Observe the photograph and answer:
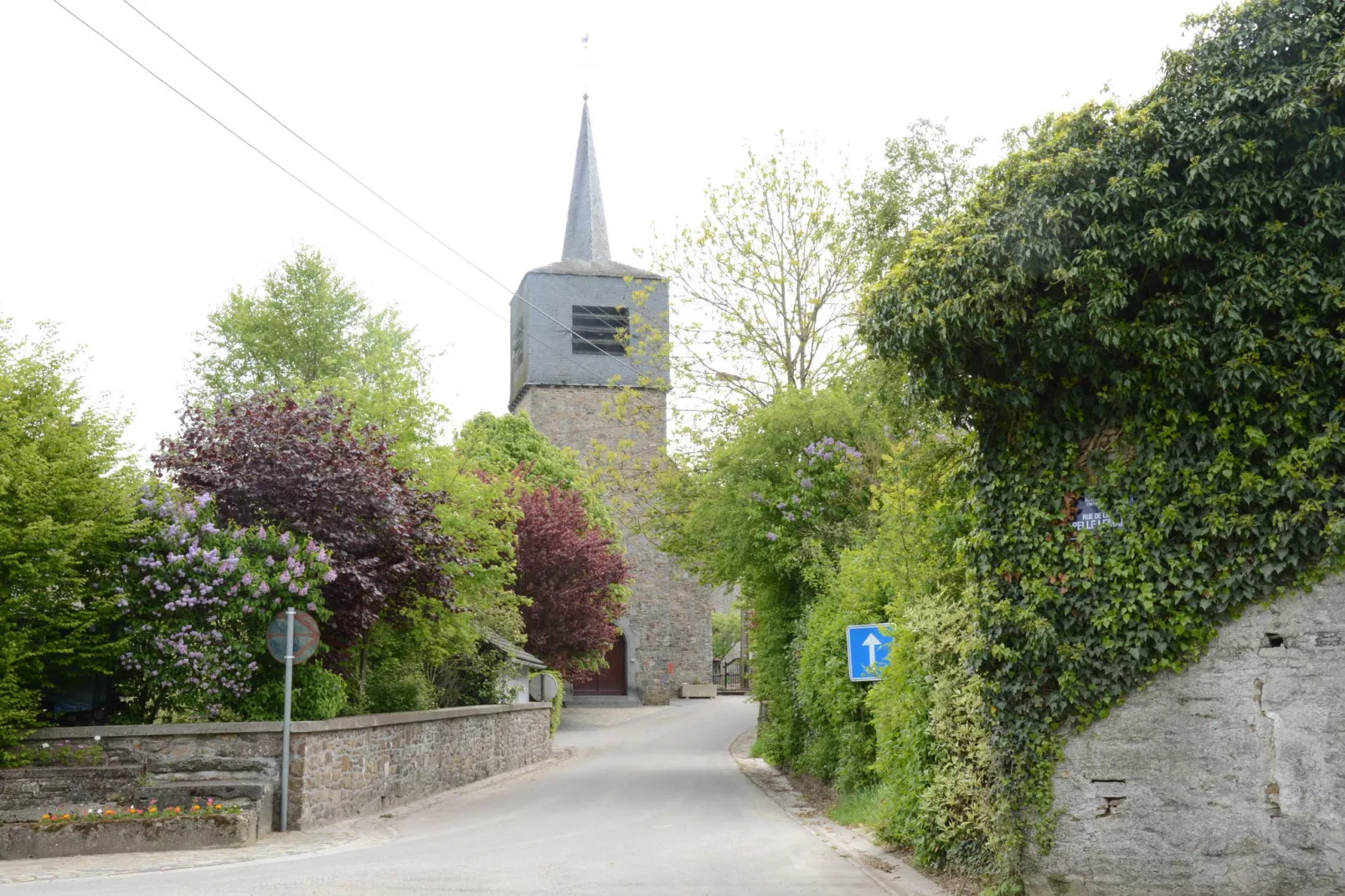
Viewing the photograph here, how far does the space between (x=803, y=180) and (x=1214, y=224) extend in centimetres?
1725

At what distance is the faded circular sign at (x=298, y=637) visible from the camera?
1301 cm

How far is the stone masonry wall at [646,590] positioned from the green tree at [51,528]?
33262 millimetres

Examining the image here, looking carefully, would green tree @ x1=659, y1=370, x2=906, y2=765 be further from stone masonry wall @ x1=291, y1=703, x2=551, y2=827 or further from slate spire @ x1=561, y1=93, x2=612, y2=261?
slate spire @ x1=561, y1=93, x2=612, y2=261

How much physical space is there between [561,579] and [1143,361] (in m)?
26.0

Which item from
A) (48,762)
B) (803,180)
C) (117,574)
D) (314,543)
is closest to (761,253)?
(803,180)

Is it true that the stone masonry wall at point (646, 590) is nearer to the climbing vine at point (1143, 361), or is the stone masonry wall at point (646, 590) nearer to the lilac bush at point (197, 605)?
the lilac bush at point (197, 605)

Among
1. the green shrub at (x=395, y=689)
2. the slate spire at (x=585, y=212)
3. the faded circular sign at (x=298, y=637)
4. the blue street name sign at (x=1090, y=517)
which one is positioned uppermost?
the slate spire at (x=585, y=212)

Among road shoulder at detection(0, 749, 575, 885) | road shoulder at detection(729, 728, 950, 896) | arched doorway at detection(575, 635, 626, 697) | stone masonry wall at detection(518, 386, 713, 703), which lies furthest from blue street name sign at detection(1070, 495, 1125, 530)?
arched doorway at detection(575, 635, 626, 697)

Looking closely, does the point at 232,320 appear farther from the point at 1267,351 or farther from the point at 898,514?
the point at 1267,351

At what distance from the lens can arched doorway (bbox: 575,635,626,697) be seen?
1916 inches

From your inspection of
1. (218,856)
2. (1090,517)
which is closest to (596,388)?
(218,856)

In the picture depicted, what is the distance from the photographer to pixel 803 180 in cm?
2427

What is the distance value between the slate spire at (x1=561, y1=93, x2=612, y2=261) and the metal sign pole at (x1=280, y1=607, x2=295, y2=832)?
36457 mm

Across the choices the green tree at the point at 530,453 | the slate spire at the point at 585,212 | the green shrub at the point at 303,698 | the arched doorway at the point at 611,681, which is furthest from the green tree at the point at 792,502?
the slate spire at the point at 585,212
